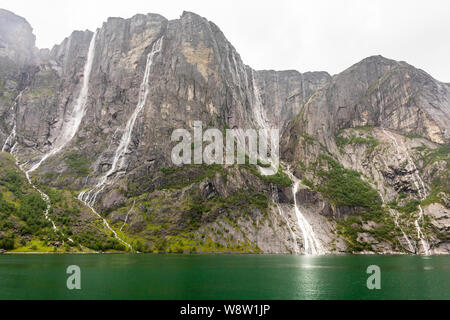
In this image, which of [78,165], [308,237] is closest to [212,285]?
[308,237]

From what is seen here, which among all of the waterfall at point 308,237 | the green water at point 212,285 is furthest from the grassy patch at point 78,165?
the green water at point 212,285

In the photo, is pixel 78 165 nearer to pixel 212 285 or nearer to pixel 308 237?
pixel 308 237

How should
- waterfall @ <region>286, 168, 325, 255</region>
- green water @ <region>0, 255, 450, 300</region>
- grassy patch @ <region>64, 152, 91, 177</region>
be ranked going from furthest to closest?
grassy patch @ <region>64, 152, 91, 177</region>
waterfall @ <region>286, 168, 325, 255</region>
green water @ <region>0, 255, 450, 300</region>

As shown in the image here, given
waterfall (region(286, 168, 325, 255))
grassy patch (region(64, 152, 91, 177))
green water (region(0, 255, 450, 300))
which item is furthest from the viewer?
grassy patch (region(64, 152, 91, 177))

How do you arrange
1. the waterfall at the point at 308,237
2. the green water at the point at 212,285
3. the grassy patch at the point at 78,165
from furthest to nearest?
the grassy patch at the point at 78,165 → the waterfall at the point at 308,237 → the green water at the point at 212,285

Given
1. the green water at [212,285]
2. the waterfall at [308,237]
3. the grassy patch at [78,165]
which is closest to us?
the green water at [212,285]

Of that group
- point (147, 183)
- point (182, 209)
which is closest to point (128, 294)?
point (182, 209)

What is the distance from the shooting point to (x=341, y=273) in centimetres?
7100

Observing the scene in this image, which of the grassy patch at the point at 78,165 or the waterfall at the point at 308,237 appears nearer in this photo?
the waterfall at the point at 308,237

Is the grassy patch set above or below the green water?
above

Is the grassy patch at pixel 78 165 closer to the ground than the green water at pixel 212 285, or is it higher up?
higher up

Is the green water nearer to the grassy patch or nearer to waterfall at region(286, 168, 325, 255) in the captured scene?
waterfall at region(286, 168, 325, 255)

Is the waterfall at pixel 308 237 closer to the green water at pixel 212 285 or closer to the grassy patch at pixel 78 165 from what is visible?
the green water at pixel 212 285

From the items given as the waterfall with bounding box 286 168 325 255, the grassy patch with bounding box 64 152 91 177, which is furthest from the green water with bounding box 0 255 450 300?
the grassy patch with bounding box 64 152 91 177
